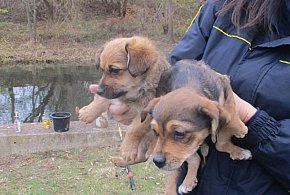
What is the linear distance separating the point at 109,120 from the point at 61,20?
59.8 feet

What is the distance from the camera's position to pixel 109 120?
8219mm

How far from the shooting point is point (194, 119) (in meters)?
1.84

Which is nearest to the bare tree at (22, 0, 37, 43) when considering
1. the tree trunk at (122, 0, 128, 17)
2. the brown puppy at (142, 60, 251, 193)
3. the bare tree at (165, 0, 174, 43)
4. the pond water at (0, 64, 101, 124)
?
the pond water at (0, 64, 101, 124)

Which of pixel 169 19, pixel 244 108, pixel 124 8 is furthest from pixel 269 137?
Result: pixel 124 8

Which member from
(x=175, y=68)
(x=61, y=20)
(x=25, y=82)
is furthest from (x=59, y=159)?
(x=61, y=20)

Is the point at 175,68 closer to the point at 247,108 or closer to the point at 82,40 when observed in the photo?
the point at 247,108

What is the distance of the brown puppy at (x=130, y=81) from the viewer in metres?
2.58

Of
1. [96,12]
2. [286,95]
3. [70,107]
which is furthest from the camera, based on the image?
[96,12]

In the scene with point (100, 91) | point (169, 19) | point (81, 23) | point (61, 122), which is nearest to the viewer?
point (100, 91)

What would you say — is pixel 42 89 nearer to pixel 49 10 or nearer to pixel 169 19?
pixel 169 19

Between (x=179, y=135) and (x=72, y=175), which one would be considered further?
(x=72, y=175)

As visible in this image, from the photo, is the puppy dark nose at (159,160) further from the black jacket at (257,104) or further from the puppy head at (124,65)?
the puppy head at (124,65)

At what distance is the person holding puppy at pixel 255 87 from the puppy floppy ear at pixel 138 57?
684 mm

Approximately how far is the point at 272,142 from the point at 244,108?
176mm
